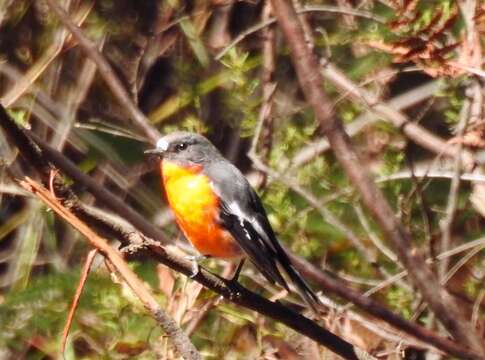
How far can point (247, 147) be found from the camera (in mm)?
6113

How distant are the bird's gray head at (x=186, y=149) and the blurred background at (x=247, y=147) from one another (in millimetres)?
314

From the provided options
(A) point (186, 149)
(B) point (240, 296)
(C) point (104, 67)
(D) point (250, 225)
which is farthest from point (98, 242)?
(C) point (104, 67)

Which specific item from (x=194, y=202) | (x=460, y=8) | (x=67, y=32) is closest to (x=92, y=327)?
(x=194, y=202)

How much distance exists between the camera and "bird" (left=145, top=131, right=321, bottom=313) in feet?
13.0

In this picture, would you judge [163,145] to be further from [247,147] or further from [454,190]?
[247,147]

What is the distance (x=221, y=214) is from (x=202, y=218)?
7cm

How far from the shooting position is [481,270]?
4887mm

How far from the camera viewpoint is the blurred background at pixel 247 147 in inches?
167

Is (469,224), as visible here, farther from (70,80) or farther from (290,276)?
(70,80)

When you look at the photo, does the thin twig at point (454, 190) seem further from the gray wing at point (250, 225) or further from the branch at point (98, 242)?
the branch at point (98, 242)

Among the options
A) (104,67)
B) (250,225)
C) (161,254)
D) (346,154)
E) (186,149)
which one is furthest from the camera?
(104,67)

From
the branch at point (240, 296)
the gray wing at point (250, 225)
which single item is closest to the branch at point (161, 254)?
the branch at point (240, 296)

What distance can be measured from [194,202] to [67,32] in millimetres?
1655

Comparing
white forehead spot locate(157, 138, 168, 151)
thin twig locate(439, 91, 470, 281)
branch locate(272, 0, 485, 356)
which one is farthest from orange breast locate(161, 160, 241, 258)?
branch locate(272, 0, 485, 356)
